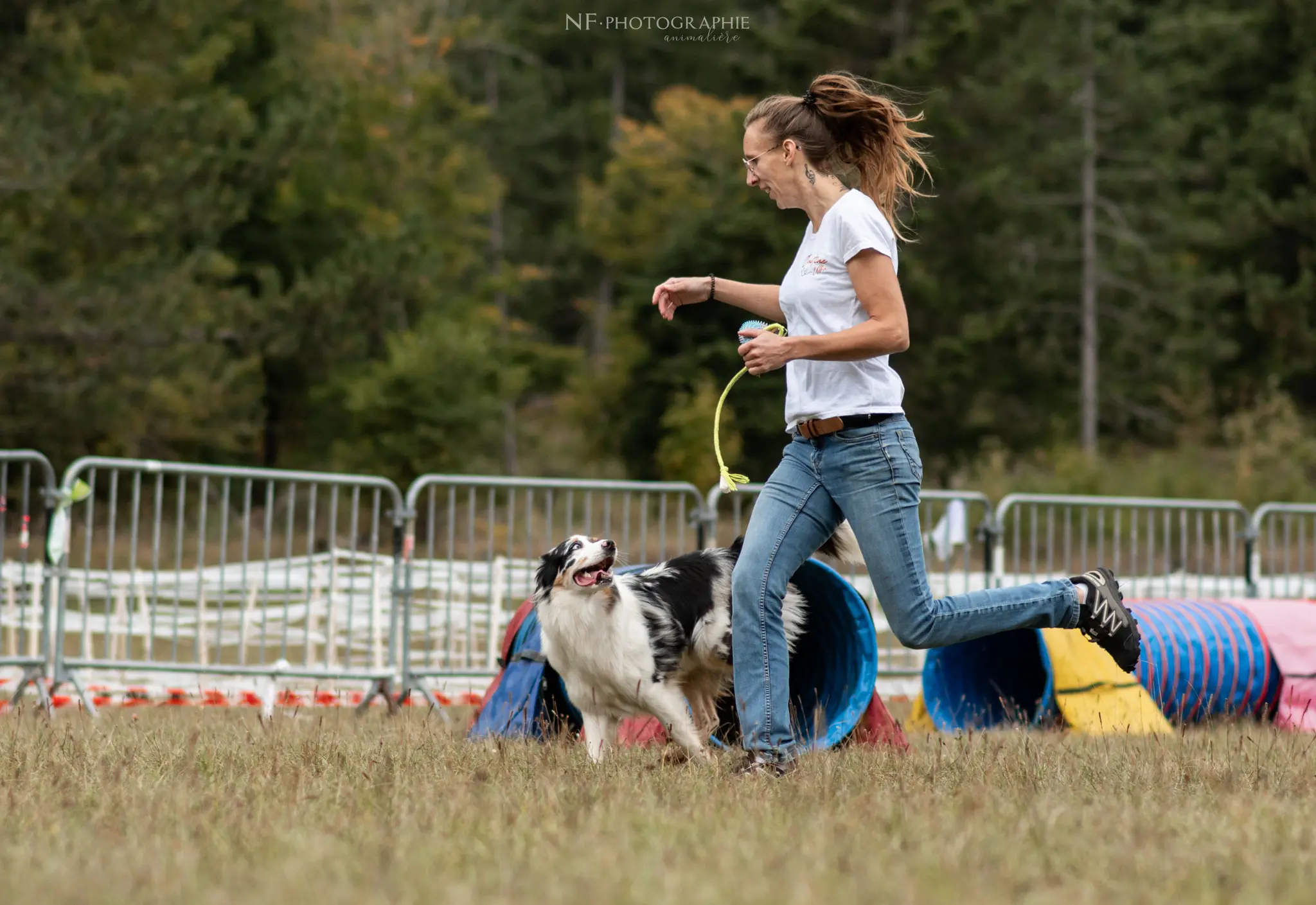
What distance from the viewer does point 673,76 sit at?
3794 cm

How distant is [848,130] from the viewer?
4840 millimetres

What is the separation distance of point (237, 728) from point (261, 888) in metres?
3.19

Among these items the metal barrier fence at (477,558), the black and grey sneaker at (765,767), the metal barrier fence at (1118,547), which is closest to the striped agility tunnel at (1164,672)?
the metal barrier fence at (477,558)

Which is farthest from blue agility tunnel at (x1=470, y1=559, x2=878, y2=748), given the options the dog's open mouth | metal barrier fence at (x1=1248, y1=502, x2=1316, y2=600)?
metal barrier fence at (x1=1248, y1=502, x2=1316, y2=600)

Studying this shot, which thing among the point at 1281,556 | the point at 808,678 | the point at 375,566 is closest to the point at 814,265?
the point at 808,678

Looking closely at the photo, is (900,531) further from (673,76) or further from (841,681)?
(673,76)

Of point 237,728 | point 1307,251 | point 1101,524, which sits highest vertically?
point 1307,251

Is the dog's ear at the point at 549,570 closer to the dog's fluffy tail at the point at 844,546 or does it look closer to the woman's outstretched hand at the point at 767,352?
the dog's fluffy tail at the point at 844,546

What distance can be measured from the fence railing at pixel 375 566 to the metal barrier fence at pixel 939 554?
0.03 m

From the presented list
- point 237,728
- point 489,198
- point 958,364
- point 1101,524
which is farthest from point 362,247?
point 237,728

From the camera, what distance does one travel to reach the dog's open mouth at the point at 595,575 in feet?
18.5

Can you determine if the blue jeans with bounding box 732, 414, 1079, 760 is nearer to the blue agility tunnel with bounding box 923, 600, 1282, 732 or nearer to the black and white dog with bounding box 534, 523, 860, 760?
the black and white dog with bounding box 534, 523, 860, 760

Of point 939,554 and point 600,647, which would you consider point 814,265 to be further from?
point 939,554

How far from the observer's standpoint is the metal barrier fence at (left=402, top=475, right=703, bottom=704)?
932cm
